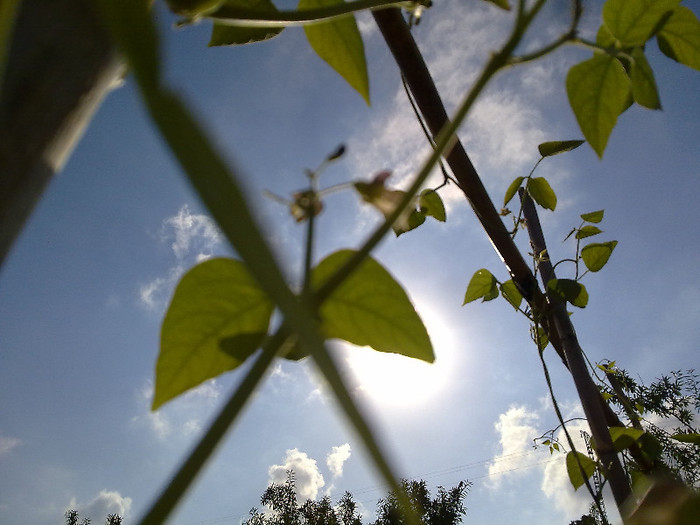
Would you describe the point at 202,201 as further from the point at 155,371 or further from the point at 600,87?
the point at 600,87

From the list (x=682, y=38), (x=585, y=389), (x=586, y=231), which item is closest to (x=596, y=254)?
(x=586, y=231)

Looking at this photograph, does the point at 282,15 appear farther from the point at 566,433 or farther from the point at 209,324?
the point at 566,433

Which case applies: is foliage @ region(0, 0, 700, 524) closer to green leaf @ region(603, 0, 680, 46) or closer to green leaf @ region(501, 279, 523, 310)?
green leaf @ region(603, 0, 680, 46)

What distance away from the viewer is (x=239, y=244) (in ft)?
0.19

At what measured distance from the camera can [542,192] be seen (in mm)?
975

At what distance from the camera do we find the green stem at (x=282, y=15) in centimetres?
22

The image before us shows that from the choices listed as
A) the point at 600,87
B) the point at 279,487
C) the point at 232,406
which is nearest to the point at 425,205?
the point at 600,87

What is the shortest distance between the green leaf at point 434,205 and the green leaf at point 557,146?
0.18 m

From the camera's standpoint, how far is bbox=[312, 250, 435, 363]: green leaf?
0.19m

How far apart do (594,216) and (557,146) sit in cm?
33

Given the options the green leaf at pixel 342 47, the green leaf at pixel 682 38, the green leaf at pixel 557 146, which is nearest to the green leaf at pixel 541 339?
the green leaf at pixel 557 146

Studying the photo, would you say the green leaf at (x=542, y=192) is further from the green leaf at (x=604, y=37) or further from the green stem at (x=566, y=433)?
the green leaf at (x=604, y=37)

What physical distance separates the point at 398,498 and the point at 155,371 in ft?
0.43

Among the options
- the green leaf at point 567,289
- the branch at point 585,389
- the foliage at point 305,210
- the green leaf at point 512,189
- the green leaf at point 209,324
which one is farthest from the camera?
the green leaf at point 512,189
